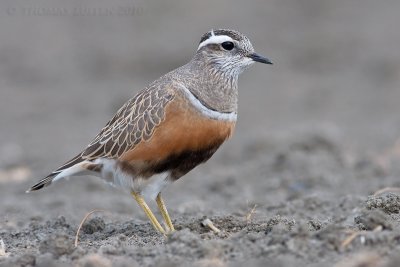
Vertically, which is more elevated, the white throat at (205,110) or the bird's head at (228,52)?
the bird's head at (228,52)

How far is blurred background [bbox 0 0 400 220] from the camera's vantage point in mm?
17953

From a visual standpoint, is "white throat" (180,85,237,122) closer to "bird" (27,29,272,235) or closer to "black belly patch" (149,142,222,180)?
"bird" (27,29,272,235)

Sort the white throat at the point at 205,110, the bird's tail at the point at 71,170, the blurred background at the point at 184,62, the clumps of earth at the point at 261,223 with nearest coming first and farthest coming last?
the clumps of earth at the point at 261,223 < the white throat at the point at 205,110 < the bird's tail at the point at 71,170 < the blurred background at the point at 184,62

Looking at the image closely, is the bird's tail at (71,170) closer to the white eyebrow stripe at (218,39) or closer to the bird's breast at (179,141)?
the bird's breast at (179,141)

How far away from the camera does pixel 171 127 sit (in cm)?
866

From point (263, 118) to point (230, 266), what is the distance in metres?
12.7

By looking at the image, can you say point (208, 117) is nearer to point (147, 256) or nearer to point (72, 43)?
point (147, 256)

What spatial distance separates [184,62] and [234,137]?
485 centimetres

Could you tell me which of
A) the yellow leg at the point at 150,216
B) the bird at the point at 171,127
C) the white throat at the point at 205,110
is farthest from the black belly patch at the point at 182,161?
the yellow leg at the point at 150,216

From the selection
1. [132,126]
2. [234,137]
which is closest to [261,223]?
[132,126]

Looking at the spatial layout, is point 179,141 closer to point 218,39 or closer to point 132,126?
point 132,126

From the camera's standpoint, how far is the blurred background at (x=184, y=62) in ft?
58.9

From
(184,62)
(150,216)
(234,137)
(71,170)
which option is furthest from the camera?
(184,62)

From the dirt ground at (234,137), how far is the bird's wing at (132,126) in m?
0.79
